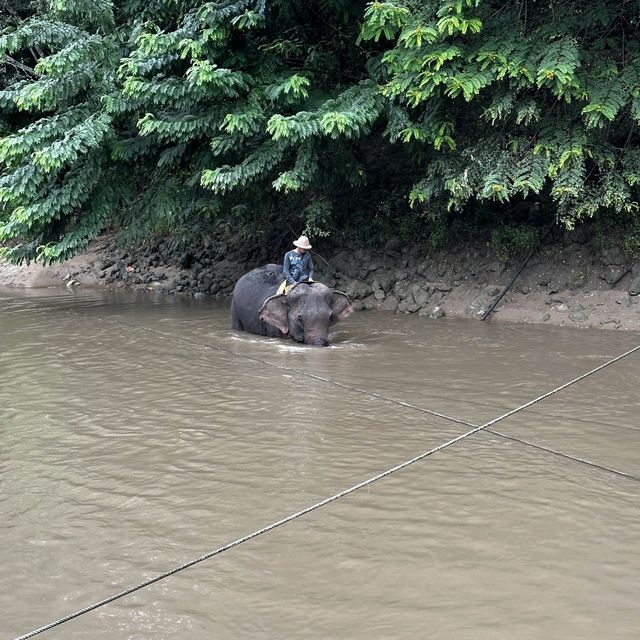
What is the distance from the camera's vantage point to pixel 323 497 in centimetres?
493

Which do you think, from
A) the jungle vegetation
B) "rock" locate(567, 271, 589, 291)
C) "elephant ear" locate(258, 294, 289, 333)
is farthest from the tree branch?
"rock" locate(567, 271, 589, 291)

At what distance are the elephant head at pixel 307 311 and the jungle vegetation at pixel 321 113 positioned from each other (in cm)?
203

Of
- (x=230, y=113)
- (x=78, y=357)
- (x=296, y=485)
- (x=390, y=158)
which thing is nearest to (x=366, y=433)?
(x=296, y=485)

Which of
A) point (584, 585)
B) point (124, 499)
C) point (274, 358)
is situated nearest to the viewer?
point (584, 585)

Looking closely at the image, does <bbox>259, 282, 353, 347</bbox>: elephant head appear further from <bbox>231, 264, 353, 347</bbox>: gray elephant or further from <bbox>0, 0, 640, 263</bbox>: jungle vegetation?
<bbox>0, 0, 640, 263</bbox>: jungle vegetation

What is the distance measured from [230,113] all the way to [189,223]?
15.6 ft

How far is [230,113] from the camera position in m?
12.3

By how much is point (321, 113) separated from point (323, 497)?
7.73 metres

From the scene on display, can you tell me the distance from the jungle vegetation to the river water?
3.42 meters

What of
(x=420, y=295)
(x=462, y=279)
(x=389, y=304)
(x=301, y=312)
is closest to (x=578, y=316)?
(x=462, y=279)

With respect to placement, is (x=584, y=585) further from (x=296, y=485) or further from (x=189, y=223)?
(x=189, y=223)

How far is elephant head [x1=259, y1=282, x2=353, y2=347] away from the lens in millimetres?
10570

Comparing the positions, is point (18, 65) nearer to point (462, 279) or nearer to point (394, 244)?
point (394, 244)

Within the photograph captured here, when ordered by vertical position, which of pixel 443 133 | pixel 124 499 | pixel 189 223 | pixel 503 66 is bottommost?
pixel 124 499
